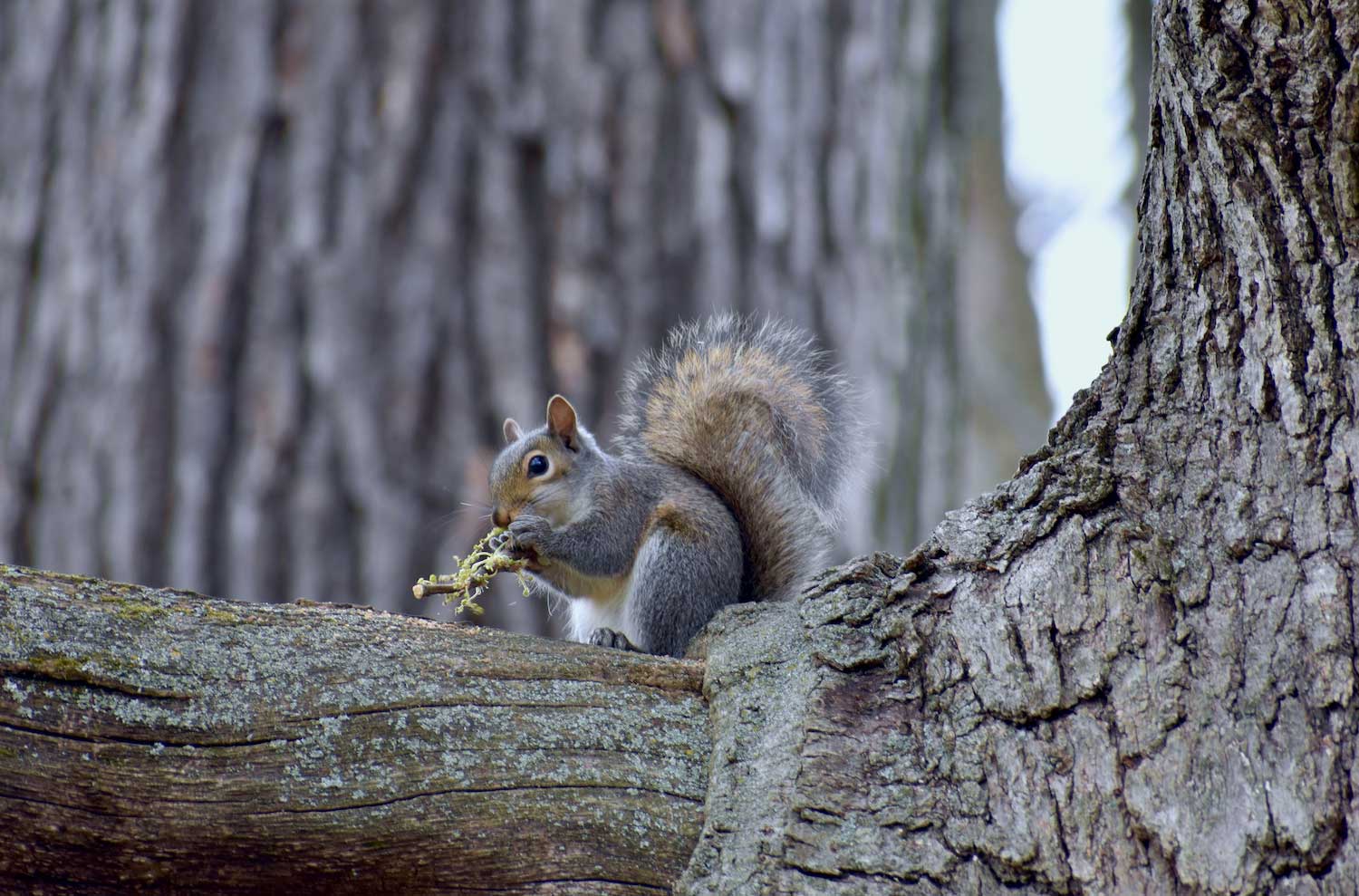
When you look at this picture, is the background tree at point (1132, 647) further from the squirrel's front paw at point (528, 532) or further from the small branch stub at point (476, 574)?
the squirrel's front paw at point (528, 532)

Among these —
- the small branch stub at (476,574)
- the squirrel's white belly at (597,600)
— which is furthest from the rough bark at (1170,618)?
the squirrel's white belly at (597,600)

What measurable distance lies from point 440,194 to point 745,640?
1.39m

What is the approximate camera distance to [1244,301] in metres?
1.17

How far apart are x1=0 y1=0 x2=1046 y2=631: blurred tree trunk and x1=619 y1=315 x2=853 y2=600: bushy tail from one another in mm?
140

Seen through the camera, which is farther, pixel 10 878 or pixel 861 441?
pixel 861 441

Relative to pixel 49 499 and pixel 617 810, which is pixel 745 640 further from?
pixel 49 499

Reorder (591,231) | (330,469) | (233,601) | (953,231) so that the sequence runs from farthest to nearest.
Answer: (953,231) → (591,231) → (330,469) → (233,601)

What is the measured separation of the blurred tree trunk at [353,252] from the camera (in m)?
2.38

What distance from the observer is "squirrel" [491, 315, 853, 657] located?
1.91 metres

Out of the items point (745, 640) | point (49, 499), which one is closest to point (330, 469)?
point (49, 499)

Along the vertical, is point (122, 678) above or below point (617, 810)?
above

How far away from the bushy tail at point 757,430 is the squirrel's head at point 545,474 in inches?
4.3

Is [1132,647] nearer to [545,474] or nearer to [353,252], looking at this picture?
[545,474]

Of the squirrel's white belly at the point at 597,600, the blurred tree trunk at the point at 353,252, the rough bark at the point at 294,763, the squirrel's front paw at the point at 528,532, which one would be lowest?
the rough bark at the point at 294,763
